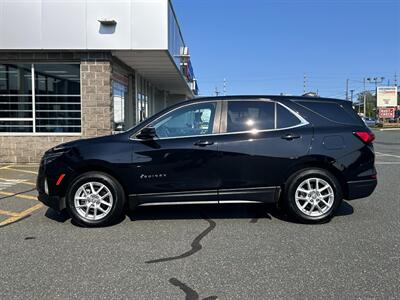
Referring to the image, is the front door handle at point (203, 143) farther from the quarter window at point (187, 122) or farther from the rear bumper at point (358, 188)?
the rear bumper at point (358, 188)

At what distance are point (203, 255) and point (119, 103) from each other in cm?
1083

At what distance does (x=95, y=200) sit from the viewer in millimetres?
5949

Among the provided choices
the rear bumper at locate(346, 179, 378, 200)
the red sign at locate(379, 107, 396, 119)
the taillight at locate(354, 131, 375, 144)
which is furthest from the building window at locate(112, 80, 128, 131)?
A: the red sign at locate(379, 107, 396, 119)

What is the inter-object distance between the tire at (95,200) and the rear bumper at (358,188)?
308 cm

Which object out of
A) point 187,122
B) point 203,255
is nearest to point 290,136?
point 187,122

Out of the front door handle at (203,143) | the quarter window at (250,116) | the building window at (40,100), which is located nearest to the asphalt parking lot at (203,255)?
the front door handle at (203,143)

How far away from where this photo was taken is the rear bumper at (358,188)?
20.0 ft

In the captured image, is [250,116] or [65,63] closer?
[250,116]

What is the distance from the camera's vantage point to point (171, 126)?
6105 millimetres

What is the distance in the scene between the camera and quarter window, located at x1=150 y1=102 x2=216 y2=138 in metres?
6.05

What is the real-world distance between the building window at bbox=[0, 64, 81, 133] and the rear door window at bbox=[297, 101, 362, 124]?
8135 mm

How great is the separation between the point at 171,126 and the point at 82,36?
23.1ft

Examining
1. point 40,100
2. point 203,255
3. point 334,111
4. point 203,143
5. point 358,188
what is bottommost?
point 203,255

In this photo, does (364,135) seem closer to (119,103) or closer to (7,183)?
(7,183)
